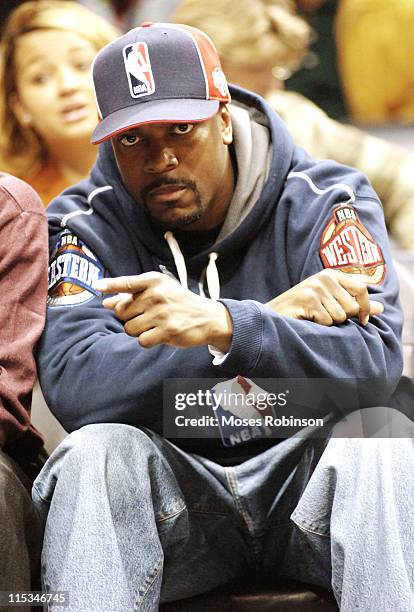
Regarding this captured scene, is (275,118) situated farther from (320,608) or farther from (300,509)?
(320,608)

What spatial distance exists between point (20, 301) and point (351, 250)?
1.60 ft

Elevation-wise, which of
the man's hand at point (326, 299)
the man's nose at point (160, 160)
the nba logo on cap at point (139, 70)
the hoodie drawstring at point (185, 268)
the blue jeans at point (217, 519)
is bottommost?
the blue jeans at point (217, 519)

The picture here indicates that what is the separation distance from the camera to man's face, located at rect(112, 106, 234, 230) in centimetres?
155

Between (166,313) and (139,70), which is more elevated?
(139,70)

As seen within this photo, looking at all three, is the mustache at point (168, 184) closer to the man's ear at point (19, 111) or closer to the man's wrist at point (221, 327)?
the man's wrist at point (221, 327)

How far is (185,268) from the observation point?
161 cm

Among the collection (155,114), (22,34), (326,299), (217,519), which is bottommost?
(217,519)

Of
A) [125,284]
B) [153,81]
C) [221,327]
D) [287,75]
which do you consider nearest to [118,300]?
[125,284]

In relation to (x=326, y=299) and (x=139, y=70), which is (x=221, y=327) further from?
(x=139, y=70)

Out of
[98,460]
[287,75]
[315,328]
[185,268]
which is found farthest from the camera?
[287,75]

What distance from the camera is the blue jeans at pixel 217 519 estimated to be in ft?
4.07

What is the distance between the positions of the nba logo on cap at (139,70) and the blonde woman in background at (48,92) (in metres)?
0.86

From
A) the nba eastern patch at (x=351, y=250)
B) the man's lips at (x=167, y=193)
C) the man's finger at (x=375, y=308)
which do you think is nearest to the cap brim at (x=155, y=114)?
the man's lips at (x=167, y=193)

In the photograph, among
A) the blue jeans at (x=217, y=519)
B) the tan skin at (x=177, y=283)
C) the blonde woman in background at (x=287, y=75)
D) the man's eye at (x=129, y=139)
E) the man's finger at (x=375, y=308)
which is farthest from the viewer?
the blonde woman in background at (x=287, y=75)
